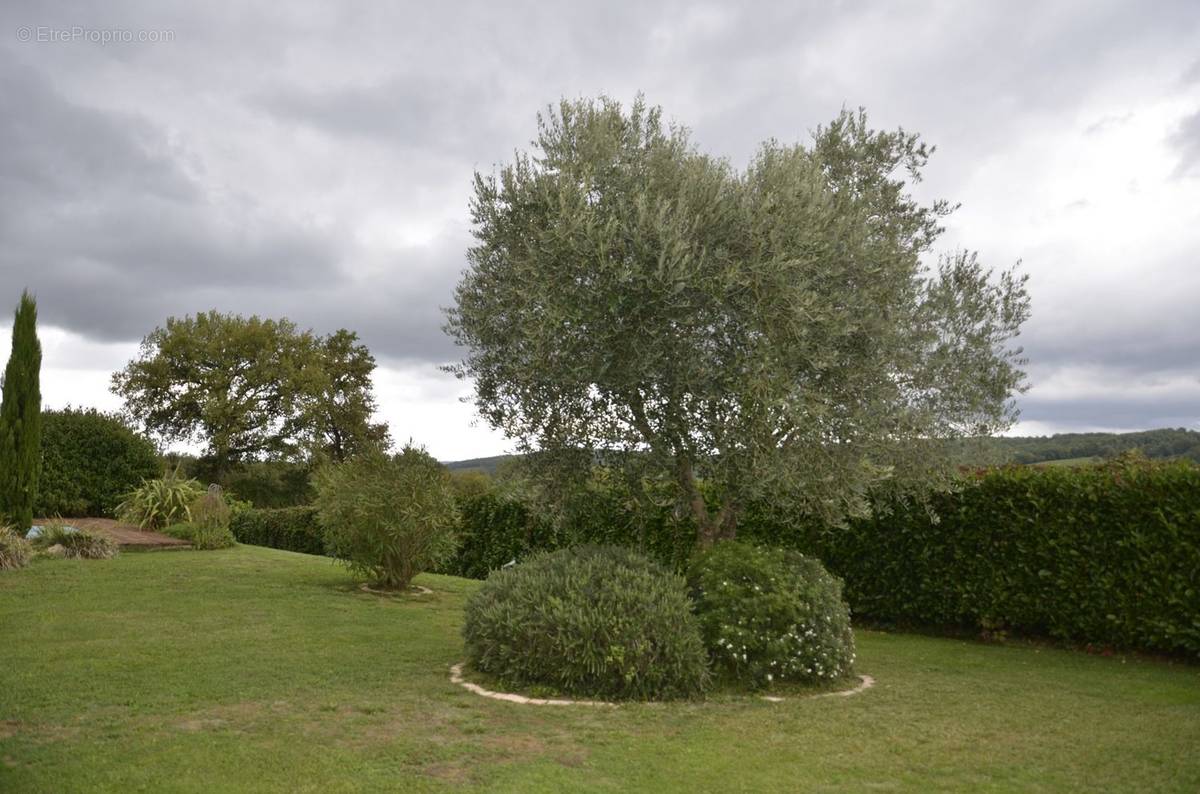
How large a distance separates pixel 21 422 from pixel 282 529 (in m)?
11.6

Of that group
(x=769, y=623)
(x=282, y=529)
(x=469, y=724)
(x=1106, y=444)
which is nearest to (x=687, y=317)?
(x=769, y=623)

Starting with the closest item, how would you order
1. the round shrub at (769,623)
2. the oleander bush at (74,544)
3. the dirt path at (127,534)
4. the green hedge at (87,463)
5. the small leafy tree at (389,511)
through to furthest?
the round shrub at (769,623) < the small leafy tree at (389,511) < the oleander bush at (74,544) < the dirt path at (127,534) < the green hedge at (87,463)

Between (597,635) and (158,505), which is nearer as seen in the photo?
(597,635)

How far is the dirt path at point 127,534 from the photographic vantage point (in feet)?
66.7

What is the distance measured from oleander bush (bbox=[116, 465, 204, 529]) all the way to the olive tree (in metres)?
15.9

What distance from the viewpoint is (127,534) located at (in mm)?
21344

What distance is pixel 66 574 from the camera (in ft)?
51.6

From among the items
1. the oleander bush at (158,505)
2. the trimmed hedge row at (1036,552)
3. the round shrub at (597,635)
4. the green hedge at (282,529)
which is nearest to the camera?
the round shrub at (597,635)

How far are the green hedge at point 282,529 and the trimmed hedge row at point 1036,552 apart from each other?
55.3 ft

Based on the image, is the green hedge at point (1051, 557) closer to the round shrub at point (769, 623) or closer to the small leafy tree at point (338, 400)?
the round shrub at point (769, 623)

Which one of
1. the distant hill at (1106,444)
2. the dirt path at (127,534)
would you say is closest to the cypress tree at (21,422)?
the dirt path at (127,534)

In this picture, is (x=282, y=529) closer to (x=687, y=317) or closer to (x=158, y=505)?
(x=158, y=505)

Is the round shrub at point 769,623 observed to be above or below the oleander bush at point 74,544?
below

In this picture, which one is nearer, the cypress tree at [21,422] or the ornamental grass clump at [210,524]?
the cypress tree at [21,422]
